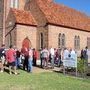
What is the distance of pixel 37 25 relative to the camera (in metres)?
39.2

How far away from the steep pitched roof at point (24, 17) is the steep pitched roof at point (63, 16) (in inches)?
69.9

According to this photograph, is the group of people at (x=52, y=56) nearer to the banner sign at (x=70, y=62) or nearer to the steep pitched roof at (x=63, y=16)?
the banner sign at (x=70, y=62)

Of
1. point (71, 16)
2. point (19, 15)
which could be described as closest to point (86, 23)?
point (71, 16)

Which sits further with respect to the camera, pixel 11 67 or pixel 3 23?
pixel 3 23

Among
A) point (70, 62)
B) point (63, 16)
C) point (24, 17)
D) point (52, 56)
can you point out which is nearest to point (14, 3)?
point (24, 17)

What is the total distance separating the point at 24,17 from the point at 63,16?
21.2 feet

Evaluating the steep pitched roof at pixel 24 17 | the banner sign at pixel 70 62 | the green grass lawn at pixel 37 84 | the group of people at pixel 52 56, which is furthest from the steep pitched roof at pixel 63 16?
the green grass lawn at pixel 37 84

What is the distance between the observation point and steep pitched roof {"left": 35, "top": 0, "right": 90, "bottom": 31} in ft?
129

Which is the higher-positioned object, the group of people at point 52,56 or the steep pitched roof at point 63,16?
the steep pitched roof at point 63,16

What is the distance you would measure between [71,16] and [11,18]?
35.4 ft

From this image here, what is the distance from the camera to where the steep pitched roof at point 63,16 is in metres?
39.4

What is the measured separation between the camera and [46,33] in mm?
38156

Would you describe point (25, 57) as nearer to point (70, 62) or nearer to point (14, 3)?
point (70, 62)

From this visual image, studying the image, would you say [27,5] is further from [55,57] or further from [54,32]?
[55,57]
